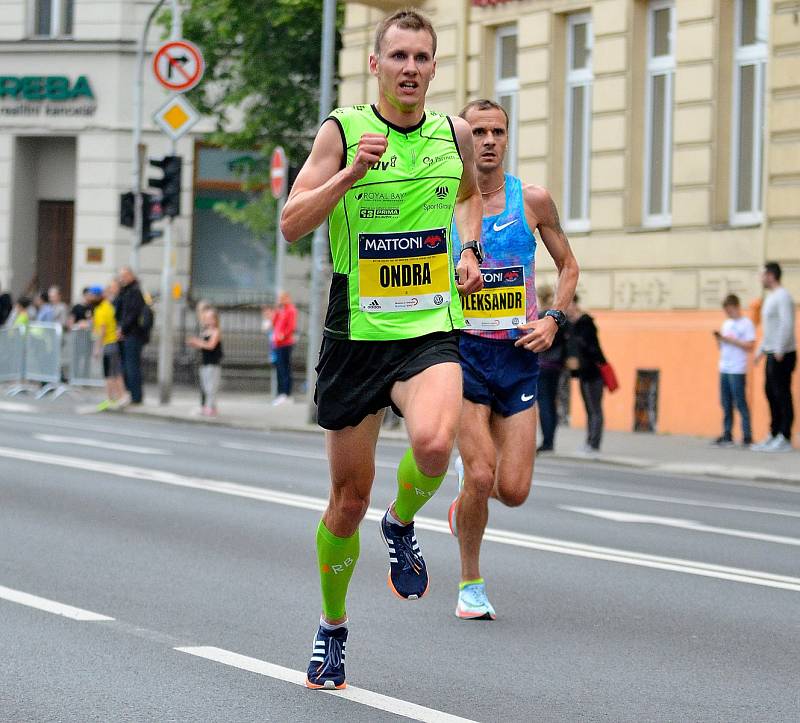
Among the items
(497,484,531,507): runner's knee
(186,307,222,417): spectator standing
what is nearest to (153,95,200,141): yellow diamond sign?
(186,307,222,417): spectator standing

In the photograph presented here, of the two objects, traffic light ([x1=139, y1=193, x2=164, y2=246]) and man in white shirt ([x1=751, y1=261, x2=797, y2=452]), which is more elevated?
traffic light ([x1=139, y1=193, x2=164, y2=246])

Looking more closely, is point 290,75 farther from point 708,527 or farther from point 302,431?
point 708,527

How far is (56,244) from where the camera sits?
4069cm

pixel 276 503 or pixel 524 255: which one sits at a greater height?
pixel 524 255

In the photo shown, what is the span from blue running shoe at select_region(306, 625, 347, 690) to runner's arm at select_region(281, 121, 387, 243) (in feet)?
4.40

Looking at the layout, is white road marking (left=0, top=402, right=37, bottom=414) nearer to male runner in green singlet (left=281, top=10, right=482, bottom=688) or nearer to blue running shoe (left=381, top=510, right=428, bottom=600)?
blue running shoe (left=381, top=510, right=428, bottom=600)

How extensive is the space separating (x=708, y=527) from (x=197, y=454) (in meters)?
6.64

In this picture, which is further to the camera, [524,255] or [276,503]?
[276,503]

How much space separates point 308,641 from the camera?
22.9 feet

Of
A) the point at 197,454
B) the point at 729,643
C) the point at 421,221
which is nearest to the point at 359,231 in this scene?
the point at 421,221

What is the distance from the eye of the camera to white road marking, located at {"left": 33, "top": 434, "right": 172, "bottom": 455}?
56.1 feet

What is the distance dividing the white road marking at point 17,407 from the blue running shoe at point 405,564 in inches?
725

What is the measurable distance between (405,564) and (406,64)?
1.81m

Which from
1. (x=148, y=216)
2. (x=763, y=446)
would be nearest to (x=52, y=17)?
(x=148, y=216)
